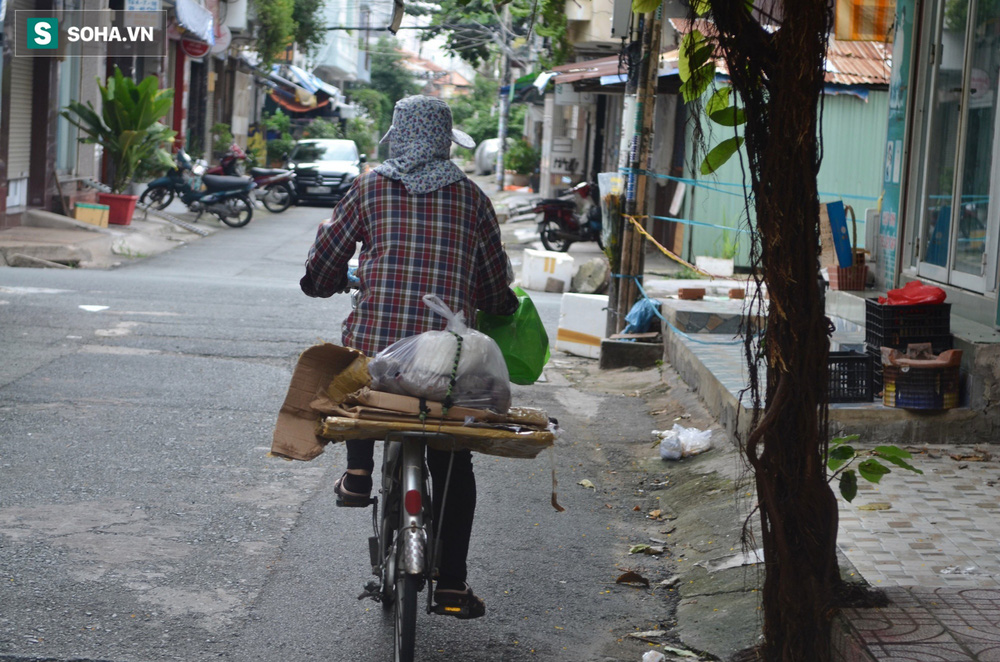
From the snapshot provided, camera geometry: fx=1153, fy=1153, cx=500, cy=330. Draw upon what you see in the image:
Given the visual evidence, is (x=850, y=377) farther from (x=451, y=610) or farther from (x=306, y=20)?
(x=306, y=20)

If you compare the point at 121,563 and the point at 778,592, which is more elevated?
the point at 778,592

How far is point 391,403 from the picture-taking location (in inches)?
134

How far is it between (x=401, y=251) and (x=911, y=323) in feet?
12.7

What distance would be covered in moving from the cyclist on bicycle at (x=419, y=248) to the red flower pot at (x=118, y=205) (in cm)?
1656

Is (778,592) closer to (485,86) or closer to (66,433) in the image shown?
(66,433)

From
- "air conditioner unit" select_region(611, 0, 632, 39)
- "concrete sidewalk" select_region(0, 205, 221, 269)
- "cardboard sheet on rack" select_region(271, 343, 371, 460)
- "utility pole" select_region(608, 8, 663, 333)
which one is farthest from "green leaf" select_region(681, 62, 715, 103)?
"concrete sidewalk" select_region(0, 205, 221, 269)

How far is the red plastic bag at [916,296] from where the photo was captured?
6.55m

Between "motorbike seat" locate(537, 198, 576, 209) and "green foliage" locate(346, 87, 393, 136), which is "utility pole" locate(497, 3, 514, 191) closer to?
"motorbike seat" locate(537, 198, 576, 209)

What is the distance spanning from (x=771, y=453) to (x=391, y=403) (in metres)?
1.11

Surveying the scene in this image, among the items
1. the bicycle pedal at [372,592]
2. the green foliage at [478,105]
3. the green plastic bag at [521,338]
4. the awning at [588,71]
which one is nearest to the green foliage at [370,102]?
the green foliage at [478,105]

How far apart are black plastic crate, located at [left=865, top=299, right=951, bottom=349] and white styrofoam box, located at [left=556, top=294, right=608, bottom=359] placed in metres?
4.06

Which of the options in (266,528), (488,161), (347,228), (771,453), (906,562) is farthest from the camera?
(488,161)

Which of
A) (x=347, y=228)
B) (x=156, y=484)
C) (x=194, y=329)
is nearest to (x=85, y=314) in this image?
(x=194, y=329)

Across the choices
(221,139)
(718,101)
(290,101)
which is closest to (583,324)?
(718,101)
